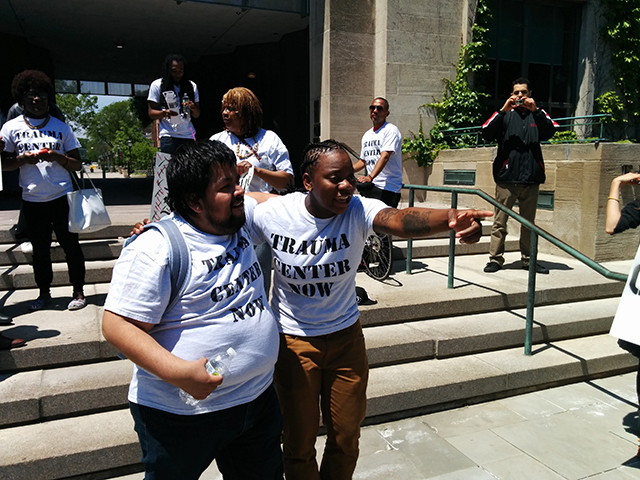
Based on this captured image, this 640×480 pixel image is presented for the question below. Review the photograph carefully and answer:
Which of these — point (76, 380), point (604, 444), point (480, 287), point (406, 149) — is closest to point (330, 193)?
point (76, 380)

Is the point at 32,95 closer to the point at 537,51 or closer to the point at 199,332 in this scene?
the point at 199,332

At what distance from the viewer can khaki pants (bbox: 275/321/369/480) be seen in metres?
2.48

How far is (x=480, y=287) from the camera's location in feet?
18.5

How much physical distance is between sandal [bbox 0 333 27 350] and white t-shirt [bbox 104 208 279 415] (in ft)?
7.40

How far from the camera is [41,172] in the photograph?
4.39 m

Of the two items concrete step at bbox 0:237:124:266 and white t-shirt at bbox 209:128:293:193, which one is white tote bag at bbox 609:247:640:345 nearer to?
white t-shirt at bbox 209:128:293:193

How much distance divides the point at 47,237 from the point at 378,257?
3.29m

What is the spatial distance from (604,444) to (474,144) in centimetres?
702

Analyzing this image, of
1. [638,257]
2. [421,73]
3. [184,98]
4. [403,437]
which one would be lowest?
[403,437]

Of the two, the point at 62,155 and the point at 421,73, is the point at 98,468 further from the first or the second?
the point at 421,73

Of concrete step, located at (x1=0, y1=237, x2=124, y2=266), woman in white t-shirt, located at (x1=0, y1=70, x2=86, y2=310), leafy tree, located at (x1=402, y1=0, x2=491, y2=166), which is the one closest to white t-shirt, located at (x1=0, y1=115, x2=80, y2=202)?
woman in white t-shirt, located at (x1=0, y1=70, x2=86, y2=310)

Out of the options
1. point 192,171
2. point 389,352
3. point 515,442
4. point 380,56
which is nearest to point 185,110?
point 389,352

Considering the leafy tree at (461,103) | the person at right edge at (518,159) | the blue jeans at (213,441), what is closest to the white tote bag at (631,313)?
the blue jeans at (213,441)

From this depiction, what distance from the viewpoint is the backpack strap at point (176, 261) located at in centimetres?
180
